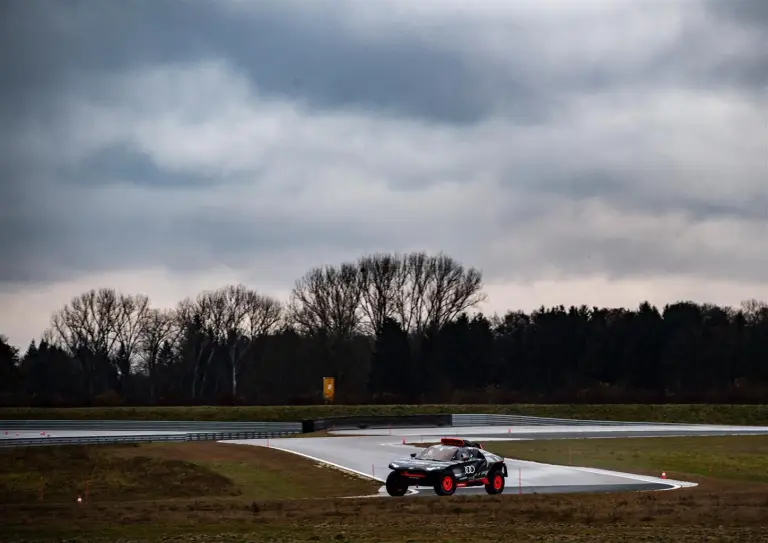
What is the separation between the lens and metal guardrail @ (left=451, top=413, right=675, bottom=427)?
78625mm

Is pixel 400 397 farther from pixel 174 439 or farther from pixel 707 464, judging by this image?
pixel 707 464

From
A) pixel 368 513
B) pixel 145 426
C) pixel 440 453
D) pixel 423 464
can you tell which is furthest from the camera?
pixel 145 426

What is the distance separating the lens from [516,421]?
79750 millimetres

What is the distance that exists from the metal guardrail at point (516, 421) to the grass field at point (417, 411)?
256 centimetres

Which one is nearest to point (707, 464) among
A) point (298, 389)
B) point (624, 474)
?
point (624, 474)

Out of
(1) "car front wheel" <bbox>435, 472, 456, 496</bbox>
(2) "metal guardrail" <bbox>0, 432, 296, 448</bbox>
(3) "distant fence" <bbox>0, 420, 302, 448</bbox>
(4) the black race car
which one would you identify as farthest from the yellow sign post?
(1) "car front wheel" <bbox>435, 472, 456, 496</bbox>

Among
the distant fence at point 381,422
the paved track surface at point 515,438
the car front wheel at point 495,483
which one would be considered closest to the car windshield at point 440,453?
the paved track surface at point 515,438

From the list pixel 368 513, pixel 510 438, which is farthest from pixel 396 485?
pixel 510 438

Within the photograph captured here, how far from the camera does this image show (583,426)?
77250 millimetres

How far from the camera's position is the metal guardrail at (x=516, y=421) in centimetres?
7862

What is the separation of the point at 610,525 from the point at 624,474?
18.2 metres

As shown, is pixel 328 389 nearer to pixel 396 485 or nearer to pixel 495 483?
pixel 495 483

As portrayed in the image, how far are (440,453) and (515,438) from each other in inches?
1363

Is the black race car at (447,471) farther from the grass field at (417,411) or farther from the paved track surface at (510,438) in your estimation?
the grass field at (417,411)
